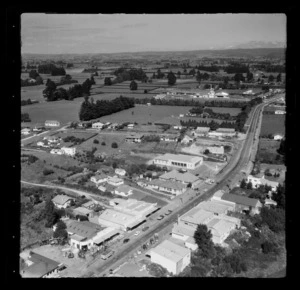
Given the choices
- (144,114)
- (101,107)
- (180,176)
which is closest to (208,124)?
(144,114)

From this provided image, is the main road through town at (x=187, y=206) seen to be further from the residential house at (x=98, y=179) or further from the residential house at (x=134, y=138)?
the residential house at (x=134, y=138)

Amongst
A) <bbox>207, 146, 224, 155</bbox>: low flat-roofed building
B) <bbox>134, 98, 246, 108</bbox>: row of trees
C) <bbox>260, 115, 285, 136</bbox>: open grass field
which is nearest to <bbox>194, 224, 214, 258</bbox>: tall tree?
<bbox>207, 146, 224, 155</bbox>: low flat-roofed building

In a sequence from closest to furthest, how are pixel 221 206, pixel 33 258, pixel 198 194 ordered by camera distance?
pixel 33 258 → pixel 221 206 → pixel 198 194

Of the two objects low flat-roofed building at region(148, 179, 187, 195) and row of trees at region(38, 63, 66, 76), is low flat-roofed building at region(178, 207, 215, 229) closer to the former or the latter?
low flat-roofed building at region(148, 179, 187, 195)
